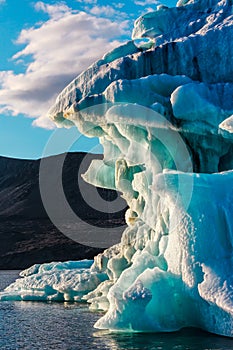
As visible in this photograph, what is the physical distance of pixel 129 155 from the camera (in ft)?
58.3

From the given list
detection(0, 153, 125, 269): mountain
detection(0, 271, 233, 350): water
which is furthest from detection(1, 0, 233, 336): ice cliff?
detection(0, 153, 125, 269): mountain

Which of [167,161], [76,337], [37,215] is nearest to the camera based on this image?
[76,337]

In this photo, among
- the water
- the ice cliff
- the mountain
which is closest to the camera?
the water

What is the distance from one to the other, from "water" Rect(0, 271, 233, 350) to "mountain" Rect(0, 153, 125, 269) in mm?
61425

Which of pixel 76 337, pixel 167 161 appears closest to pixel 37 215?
pixel 167 161

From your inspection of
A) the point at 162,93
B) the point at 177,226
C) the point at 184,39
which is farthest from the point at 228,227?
the point at 184,39

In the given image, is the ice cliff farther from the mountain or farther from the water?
the mountain

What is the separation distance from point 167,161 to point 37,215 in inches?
3598

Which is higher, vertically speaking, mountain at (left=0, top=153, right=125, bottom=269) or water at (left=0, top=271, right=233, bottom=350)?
mountain at (left=0, top=153, right=125, bottom=269)

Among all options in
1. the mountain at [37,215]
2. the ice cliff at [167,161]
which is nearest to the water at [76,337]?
the ice cliff at [167,161]

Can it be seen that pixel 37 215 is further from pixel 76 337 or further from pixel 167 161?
pixel 76 337

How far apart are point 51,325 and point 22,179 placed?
110730mm

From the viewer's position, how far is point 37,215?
10656 centimetres

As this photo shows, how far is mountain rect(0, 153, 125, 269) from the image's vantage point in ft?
276
